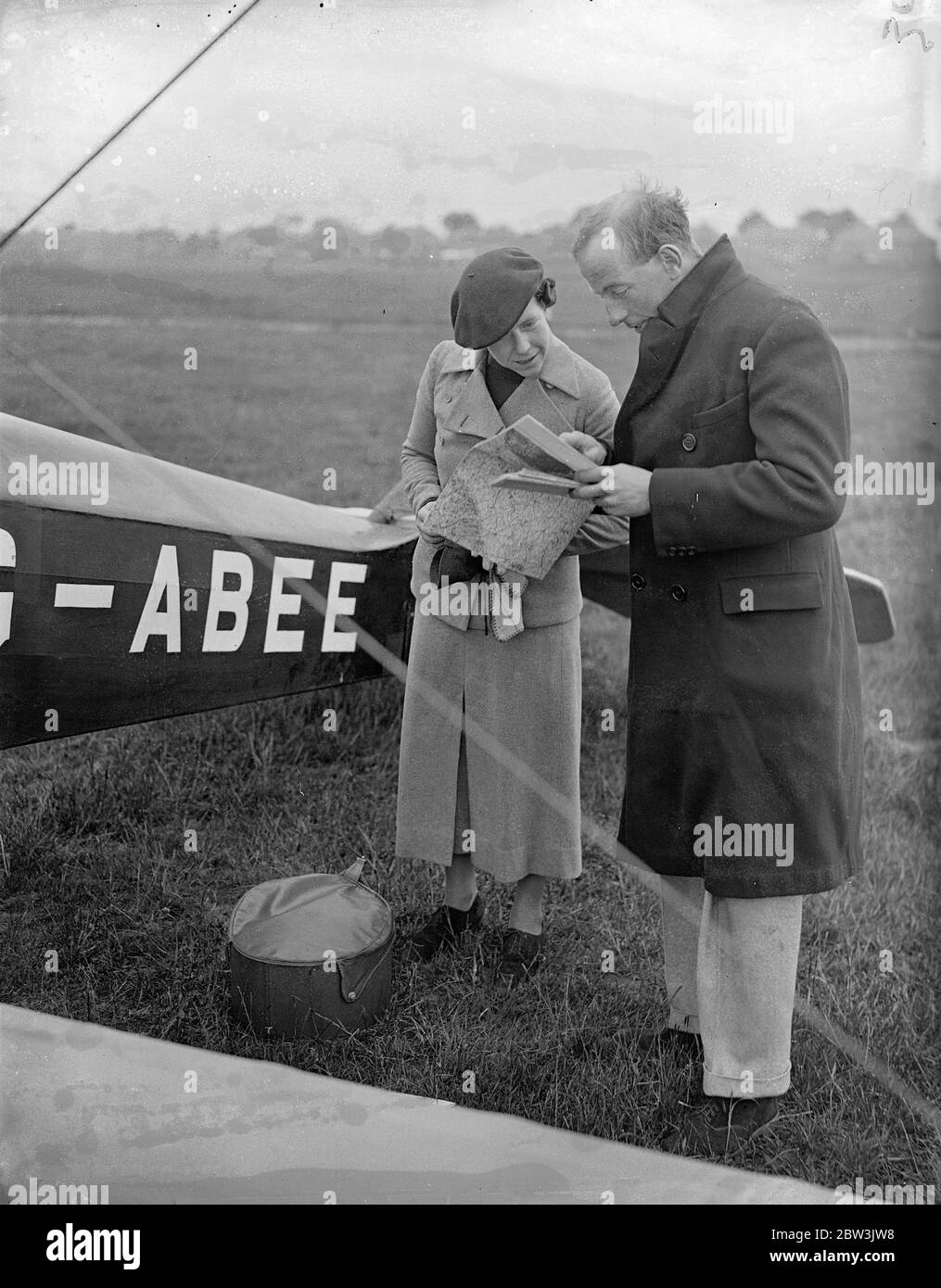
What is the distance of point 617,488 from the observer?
2059mm

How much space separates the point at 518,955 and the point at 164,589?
1262 mm


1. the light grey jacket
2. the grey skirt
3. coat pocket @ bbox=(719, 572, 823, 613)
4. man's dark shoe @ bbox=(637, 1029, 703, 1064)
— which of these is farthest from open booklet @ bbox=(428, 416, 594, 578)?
man's dark shoe @ bbox=(637, 1029, 703, 1064)

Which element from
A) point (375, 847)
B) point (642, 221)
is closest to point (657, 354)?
point (642, 221)

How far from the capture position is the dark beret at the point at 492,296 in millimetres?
2230

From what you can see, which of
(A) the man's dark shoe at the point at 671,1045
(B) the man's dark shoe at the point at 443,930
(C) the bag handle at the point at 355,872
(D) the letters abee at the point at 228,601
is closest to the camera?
(A) the man's dark shoe at the point at 671,1045

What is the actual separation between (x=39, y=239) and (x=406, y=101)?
86 cm

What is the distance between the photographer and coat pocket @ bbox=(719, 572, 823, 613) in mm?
2025

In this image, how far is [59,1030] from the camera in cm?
235

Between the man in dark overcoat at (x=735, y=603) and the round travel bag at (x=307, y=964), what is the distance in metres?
0.74

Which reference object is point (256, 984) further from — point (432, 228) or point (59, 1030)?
point (432, 228)

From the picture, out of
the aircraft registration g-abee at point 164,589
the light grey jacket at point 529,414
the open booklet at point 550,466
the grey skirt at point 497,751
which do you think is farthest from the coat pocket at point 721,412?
the aircraft registration g-abee at point 164,589

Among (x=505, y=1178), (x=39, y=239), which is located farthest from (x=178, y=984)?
(x=39, y=239)

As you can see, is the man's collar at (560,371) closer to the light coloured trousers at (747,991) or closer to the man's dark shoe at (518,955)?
the light coloured trousers at (747,991)

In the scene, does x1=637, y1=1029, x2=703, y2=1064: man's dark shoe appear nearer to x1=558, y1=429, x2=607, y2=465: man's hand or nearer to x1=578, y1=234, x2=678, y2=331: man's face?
x1=558, y1=429, x2=607, y2=465: man's hand
